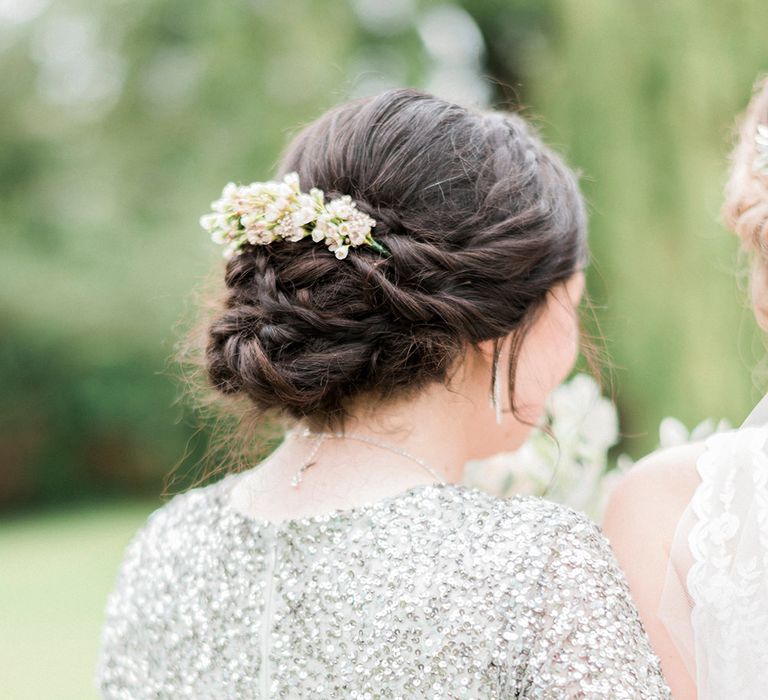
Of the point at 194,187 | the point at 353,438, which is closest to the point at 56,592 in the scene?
the point at 194,187

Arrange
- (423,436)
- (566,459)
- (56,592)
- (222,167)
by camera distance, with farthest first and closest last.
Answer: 1. (56,592)
2. (222,167)
3. (566,459)
4. (423,436)

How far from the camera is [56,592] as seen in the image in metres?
9.11

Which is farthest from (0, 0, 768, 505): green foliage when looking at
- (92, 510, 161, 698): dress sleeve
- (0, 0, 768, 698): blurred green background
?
(92, 510, 161, 698): dress sleeve


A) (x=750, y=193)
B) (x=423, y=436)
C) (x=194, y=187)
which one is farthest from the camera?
(x=194, y=187)

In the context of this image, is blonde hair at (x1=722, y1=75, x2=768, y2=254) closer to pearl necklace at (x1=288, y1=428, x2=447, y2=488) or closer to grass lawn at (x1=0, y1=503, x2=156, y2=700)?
pearl necklace at (x1=288, y1=428, x2=447, y2=488)

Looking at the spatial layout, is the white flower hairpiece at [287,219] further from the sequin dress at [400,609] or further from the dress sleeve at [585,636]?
the dress sleeve at [585,636]

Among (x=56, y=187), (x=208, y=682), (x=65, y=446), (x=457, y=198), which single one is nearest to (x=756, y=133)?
(x=457, y=198)

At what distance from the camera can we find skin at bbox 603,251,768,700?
4.72 feet

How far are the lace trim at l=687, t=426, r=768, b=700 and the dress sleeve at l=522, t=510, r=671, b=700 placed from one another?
18 centimetres

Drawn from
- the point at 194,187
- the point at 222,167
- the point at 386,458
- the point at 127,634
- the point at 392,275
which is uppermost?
the point at 392,275

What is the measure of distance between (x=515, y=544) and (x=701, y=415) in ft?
12.1

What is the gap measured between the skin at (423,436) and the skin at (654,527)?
0.22 meters

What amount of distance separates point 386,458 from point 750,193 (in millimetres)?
754

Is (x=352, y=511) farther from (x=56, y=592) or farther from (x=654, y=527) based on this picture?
(x=56, y=592)
